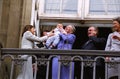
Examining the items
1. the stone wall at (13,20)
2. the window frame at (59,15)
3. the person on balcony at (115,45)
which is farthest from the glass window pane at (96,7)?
the person on balcony at (115,45)

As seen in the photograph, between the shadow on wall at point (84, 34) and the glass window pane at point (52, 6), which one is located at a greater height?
the glass window pane at point (52, 6)

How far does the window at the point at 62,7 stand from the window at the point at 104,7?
0.34 meters

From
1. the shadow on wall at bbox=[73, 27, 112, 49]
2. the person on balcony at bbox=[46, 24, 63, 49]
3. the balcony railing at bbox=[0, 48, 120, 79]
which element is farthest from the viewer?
the shadow on wall at bbox=[73, 27, 112, 49]

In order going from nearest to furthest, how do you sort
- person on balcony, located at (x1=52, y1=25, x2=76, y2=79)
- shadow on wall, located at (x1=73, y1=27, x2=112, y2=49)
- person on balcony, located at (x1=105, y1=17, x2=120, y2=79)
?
person on balcony, located at (x1=105, y1=17, x2=120, y2=79) → person on balcony, located at (x1=52, y1=25, x2=76, y2=79) → shadow on wall, located at (x1=73, y1=27, x2=112, y2=49)

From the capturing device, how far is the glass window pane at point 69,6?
10.3m

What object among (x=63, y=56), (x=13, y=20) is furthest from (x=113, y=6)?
(x=63, y=56)

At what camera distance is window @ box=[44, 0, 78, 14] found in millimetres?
10352

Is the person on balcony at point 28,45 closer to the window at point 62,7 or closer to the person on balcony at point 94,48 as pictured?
the person on balcony at point 94,48

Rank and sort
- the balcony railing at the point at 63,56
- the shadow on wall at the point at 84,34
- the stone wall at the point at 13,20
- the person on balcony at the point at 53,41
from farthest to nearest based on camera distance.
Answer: the shadow on wall at the point at 84,34
the stone wall at the point at 13,20
the person on balcony at the point at 53,41
the balcony railing at the point at 63,56

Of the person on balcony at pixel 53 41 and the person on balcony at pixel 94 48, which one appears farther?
the person on balcony at pixel 53 41

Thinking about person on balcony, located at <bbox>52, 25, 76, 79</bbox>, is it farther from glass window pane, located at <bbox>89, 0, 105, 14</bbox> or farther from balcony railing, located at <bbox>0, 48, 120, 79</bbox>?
glass window pane, located at <bbox>89, 0, 105, 14</bbox>

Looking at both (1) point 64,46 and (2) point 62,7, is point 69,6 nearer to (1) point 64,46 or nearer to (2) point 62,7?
(2) point 62,7

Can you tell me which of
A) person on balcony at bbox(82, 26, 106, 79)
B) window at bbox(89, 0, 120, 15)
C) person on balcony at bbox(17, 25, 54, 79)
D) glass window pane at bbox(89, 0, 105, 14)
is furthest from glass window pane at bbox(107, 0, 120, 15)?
person on balcony at bbox(17, 25, 54, 79)

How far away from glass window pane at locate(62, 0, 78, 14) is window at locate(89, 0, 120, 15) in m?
0.32
